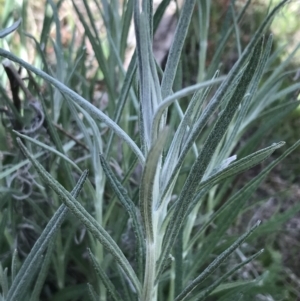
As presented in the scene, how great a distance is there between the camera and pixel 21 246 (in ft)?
2.15

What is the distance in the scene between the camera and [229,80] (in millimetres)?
234

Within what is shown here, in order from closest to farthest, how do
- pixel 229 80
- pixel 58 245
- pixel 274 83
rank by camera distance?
pixel 229 80, pixel 58 245, pixel 274 83

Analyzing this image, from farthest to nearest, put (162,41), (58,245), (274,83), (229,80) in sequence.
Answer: (162,41) → (274,83) → (58,245) → (229,80)

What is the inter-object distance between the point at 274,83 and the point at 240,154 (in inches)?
4.9

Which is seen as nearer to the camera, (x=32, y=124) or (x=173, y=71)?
(x=173, y=71)

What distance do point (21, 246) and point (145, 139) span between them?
Result: 0.42m

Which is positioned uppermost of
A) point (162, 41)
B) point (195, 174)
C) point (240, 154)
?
point (162, 41)

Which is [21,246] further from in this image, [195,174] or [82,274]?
[195,174]

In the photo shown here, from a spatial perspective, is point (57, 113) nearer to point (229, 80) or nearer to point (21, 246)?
point (21, 246)

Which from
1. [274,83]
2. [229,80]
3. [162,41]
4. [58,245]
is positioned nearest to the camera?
[229,80]

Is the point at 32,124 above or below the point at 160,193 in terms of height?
above

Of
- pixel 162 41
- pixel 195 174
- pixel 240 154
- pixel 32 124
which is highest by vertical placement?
pixel 162 41

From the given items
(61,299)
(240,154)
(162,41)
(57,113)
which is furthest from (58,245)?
(162,41)

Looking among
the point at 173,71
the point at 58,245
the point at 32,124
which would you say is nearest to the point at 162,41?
the point at 32,124
